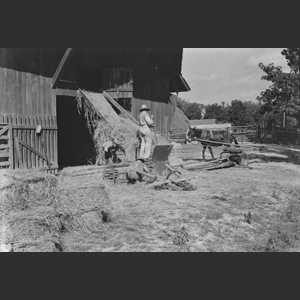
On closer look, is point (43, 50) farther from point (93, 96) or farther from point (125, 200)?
point (125, 200)

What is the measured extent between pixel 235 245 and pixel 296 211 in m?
3.18

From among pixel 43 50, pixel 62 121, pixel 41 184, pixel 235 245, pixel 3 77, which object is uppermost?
pixel 43 50

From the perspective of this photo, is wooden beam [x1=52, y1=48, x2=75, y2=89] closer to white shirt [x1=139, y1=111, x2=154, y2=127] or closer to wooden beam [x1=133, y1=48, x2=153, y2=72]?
white shirt [x1=139, y1=111, x2=154, y2=127]

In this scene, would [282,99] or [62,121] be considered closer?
[282,99]

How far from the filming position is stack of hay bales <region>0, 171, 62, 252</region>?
17.4ft

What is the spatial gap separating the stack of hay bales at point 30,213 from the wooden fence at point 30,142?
446 centimetres

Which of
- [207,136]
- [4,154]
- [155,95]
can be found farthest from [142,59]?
[4,154]

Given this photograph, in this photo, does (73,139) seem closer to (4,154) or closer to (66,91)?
(66,91)

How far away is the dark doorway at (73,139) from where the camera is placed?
1666 centimetres

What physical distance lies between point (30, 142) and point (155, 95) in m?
8.66

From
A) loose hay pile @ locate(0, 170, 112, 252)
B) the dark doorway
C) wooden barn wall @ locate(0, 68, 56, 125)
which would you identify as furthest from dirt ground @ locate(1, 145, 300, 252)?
the dark doorway

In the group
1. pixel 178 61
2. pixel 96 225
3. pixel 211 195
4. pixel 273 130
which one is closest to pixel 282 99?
pixel 211 195

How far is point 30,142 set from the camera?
12.0m

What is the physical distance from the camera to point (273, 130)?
1410 inches
